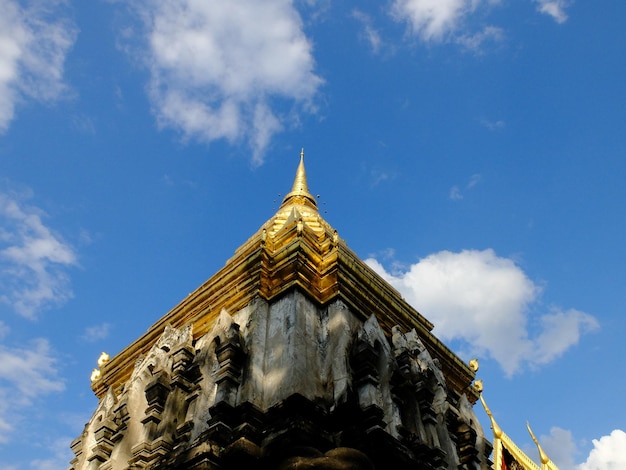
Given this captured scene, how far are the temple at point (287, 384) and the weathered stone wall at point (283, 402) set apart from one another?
22 mm

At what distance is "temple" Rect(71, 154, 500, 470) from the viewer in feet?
27.2

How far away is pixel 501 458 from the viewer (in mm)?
18062

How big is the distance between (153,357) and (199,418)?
8.66ft

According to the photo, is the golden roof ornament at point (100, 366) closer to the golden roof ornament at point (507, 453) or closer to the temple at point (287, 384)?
the temple at point (287, 384)

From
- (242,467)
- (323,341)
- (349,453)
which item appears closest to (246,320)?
(323,341)

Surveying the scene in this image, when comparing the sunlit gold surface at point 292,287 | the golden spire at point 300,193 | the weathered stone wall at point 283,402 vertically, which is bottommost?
the weathered stone wall at point 283,402

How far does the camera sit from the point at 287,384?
8.92m

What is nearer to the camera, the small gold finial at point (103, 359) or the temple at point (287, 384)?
the temple at point (287, 384)

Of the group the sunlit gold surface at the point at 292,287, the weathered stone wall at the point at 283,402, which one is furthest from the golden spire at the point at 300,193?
the weathered stone wall at the point at 283,402

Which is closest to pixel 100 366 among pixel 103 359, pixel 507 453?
pixel 103 359

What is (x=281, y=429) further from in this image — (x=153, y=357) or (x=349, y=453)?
(x=153, y=357)

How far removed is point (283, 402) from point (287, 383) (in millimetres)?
561

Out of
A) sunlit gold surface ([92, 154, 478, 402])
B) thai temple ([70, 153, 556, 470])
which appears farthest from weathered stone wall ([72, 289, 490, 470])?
sunlit gold surface ([92, 154, 478, 402])

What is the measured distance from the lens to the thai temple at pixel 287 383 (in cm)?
828
